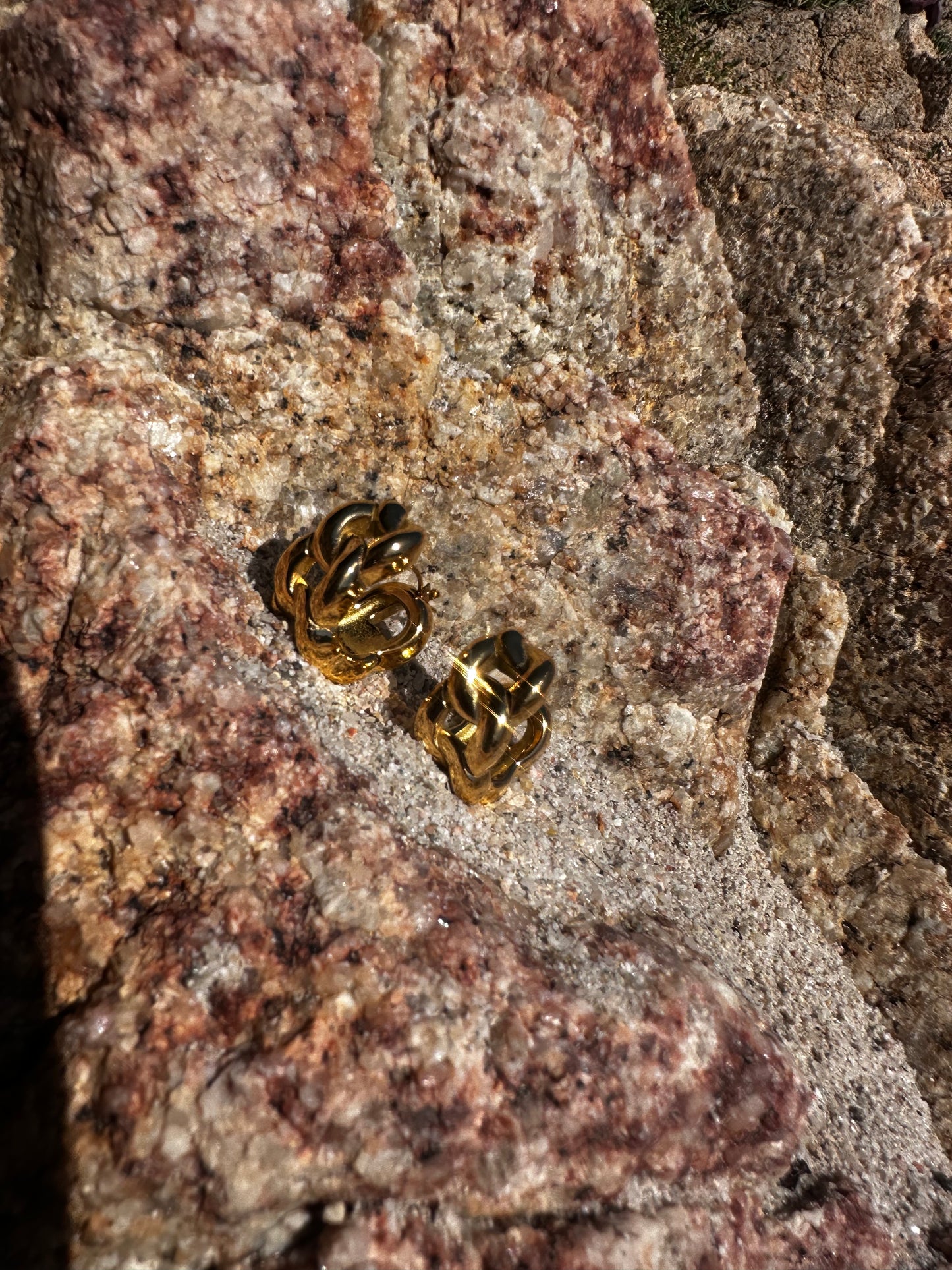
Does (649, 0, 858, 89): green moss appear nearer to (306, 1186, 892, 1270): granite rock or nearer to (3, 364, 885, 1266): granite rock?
(3, 364, 885, 1266): granite rock

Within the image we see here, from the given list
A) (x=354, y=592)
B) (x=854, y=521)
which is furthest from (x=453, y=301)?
(x=854, y=521)

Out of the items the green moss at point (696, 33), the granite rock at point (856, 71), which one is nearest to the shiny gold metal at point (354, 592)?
the granite rock at point (856, 71)

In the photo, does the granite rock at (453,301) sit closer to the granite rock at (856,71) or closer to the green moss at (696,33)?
the granite rock at (856,71)

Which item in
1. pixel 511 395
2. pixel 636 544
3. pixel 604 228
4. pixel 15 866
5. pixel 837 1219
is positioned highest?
pixel 604 228

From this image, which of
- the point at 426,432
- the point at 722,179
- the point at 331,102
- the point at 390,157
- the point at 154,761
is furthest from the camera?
the point at 722,179

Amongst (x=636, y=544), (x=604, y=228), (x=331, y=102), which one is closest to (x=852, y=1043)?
(x=636, y=544)

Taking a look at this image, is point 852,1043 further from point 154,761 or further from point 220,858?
point 154,761
